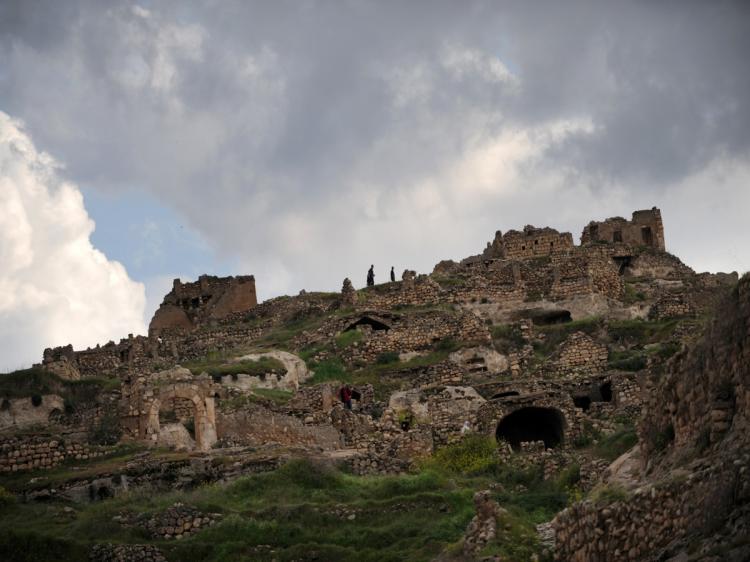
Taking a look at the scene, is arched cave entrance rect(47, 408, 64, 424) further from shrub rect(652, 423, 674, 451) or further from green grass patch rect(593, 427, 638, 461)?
shrub rect(652, 423, 674, 451)

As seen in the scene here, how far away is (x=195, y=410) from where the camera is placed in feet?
121

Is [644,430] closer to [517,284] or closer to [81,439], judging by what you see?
[81,439]

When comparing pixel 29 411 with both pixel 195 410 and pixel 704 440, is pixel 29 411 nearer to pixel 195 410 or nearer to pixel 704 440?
pixel 195 410

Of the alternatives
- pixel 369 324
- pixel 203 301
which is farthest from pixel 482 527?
pixel 203 301

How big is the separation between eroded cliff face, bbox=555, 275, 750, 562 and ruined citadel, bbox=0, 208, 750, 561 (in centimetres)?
3

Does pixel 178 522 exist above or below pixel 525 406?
below

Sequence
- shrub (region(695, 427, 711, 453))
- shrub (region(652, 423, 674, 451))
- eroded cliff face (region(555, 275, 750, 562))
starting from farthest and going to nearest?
shrub (region(652, 423, 674, 451)), shrub (region(695, 427, 711, 453)), eroded cliff face (region(555, 275, 750, 562))

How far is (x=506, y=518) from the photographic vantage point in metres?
21.5

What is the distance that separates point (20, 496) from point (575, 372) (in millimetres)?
17185

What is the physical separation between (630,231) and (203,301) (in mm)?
20606

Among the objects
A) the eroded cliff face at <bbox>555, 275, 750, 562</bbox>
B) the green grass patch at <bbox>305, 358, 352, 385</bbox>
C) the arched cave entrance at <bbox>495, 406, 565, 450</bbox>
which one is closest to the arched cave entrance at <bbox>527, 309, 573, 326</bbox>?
the green grass patch at <bbox>305, 358, 352, 385</bbox>

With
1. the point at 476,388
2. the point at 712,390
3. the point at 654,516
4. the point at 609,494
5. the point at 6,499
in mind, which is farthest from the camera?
the point at 476,388

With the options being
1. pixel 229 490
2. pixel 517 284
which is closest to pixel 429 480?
pixel 229 490

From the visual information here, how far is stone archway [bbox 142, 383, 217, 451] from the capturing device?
120ft
